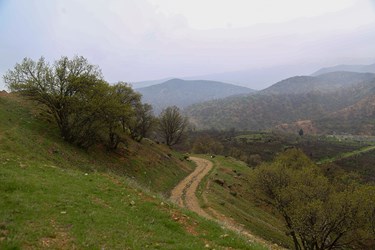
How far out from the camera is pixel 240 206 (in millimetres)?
46562

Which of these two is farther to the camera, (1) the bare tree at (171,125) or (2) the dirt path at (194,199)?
(1) the bare tree at (171,125)

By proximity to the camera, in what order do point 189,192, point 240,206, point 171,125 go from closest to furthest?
point 189,192, point 240,206, point 171,125

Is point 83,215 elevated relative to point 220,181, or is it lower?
elevated

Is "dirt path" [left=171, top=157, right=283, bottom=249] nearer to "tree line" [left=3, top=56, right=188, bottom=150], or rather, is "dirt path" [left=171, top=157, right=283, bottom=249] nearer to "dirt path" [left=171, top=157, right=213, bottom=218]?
"dirt path" [left=171, top=157, right=213, bottom=218]

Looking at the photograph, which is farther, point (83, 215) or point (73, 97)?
point (73, 97)

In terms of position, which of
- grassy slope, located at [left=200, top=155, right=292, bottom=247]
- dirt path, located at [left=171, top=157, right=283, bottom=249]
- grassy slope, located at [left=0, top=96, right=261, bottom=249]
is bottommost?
grassy slope, located at [left=200, top=155, right=292, bottom=247]

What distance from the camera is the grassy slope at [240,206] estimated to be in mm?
36181

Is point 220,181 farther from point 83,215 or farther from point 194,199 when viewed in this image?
point 83,215

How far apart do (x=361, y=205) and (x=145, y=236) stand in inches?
933

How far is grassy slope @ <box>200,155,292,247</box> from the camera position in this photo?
36181mm

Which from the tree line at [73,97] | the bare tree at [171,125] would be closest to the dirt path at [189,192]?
the tree line at [73,97]

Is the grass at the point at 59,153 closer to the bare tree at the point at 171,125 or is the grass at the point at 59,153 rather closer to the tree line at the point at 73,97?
the tree line at the point at 73,97

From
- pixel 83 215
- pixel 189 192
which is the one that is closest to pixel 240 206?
pixel 189 192

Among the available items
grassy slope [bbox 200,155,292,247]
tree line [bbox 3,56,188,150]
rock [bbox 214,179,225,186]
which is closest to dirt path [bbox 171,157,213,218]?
grassy slope [bbox 200,155,292,247]
